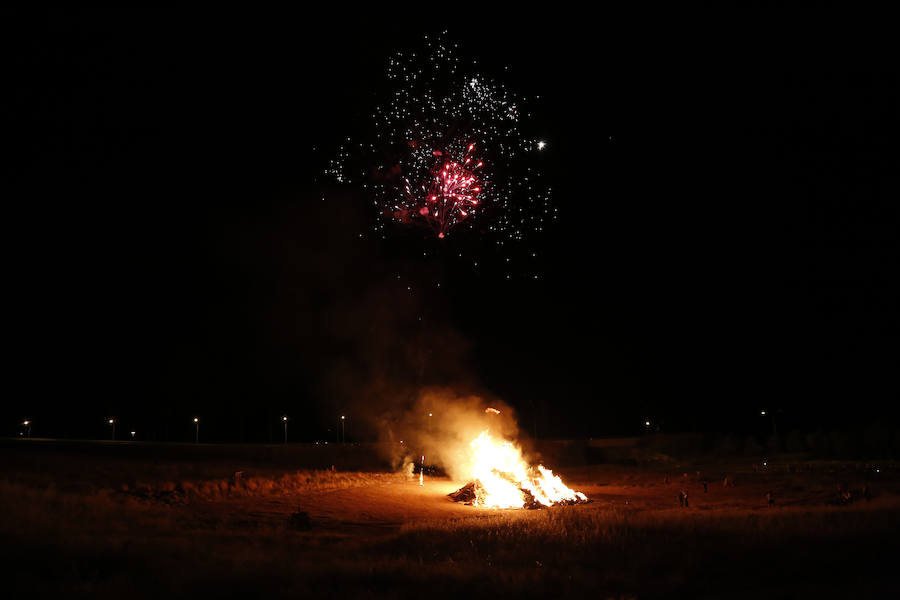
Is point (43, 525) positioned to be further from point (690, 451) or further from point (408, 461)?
point (690, 451)

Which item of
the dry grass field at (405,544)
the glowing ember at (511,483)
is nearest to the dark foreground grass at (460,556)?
the dry grass field at (405,544)

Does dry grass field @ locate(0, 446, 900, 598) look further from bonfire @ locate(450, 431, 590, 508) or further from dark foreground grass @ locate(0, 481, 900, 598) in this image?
bonfire @ locate(450, 431, 590, 508)

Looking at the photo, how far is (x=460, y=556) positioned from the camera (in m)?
14.4

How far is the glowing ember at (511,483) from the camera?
27.3m

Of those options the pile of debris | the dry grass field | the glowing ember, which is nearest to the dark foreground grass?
the dry grass field

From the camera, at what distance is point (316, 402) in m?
102

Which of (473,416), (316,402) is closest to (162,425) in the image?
(316,402)

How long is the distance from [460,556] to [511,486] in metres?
14.2

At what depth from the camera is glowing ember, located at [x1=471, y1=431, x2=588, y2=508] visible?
89.5 feet

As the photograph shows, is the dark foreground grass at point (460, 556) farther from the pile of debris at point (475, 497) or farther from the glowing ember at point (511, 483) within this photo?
the glowing ember at point (511, 483)

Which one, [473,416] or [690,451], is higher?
[473,416]

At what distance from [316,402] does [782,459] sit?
64.3 meters

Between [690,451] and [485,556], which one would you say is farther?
[690,451]

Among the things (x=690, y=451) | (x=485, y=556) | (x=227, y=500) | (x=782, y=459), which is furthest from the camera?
(x=690, y=451)
